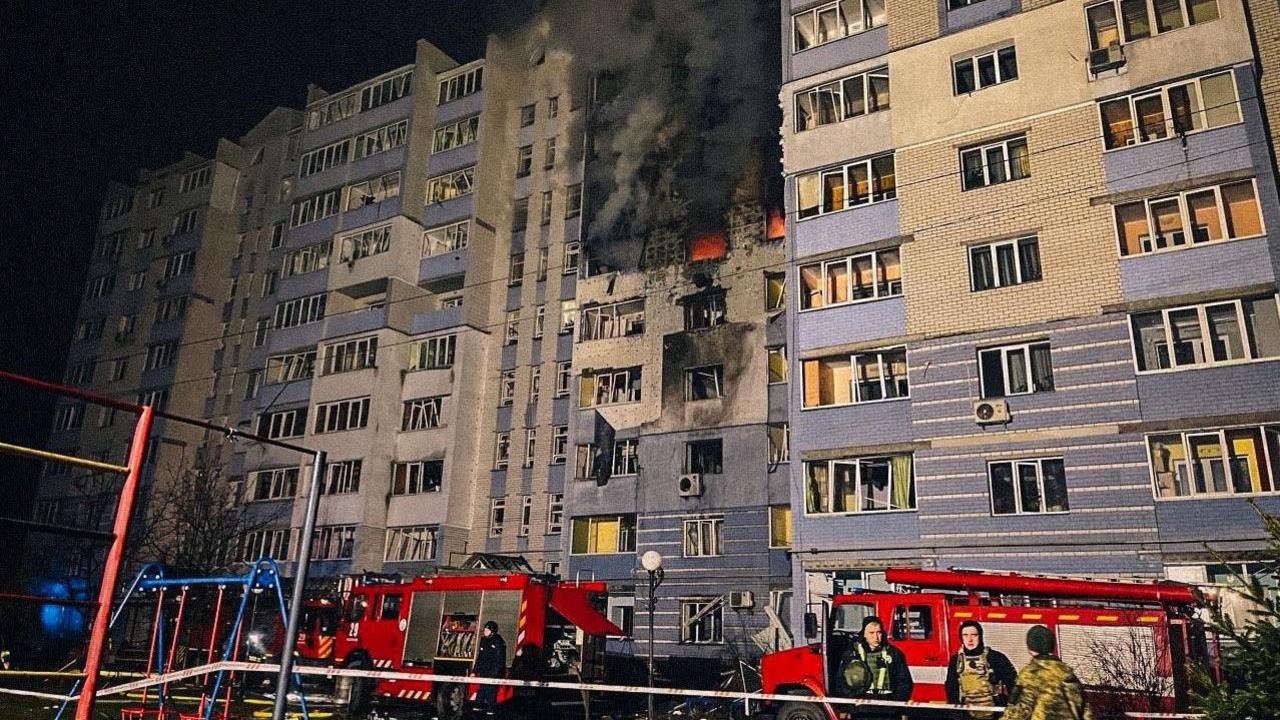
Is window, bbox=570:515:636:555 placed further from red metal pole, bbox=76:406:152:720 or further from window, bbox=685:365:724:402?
red metal pole, bbox=76:406:152:720

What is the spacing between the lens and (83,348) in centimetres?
6097

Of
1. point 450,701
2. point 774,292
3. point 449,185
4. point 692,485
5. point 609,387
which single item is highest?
point 449,185

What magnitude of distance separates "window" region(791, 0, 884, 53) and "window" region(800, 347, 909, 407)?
1100cm

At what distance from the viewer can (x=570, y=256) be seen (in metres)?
43.9

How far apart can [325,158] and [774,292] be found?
103 ft

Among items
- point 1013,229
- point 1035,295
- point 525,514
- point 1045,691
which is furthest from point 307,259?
point 1045,691

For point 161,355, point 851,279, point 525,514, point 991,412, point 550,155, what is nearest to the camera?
point 991,412

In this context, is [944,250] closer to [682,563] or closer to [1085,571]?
[1085,571]

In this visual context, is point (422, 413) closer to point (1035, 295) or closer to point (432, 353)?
point (432, 353)

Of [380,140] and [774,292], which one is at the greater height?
[380,140]

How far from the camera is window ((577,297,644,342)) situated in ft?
119

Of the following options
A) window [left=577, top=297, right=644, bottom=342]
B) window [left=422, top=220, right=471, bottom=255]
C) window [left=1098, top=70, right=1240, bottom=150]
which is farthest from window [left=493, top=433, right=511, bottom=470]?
window [left=1098, top=70, right=1240, bottom=150]

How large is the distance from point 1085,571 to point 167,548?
142 feet

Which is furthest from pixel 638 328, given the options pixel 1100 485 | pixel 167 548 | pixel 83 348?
pixel 83 348
